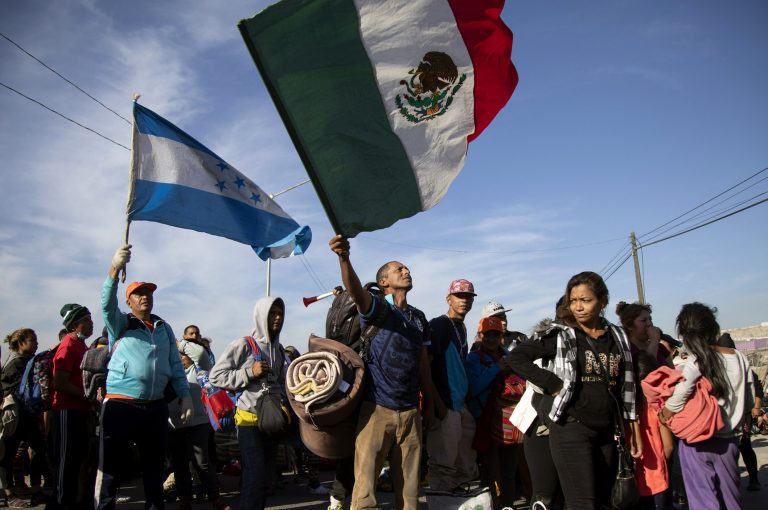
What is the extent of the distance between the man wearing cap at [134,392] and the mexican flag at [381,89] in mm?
1938

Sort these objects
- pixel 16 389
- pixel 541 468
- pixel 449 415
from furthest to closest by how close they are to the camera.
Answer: pixel 16 389, pixel 449 415, pixel 541 468

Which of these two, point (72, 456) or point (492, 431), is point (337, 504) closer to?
point (492, 431)

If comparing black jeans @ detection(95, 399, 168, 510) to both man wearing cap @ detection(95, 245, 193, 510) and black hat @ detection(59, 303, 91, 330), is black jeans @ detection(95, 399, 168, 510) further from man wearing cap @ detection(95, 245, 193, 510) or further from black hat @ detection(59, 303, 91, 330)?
black hat @ detection(59, 303, 91, 330)

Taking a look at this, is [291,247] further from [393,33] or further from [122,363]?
[393,33]

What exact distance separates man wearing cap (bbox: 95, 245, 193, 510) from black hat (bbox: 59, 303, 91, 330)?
1662mm

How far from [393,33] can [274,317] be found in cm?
257

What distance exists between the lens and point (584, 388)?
13.6ft

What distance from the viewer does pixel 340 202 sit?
163 inches

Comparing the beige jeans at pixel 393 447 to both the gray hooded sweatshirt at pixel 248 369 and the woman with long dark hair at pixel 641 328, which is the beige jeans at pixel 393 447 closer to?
the gray hooded sweatshirt at pixel 248 369

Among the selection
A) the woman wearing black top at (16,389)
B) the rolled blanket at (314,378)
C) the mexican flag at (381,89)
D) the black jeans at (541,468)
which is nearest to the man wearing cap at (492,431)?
the black jeans at (541,468)

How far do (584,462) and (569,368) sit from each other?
59cm

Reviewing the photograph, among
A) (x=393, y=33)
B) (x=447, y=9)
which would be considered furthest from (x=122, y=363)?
(x=447, y=9)

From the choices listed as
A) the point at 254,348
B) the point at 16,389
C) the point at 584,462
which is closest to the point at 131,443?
the point at 254,348

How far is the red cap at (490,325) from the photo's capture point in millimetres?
6383
